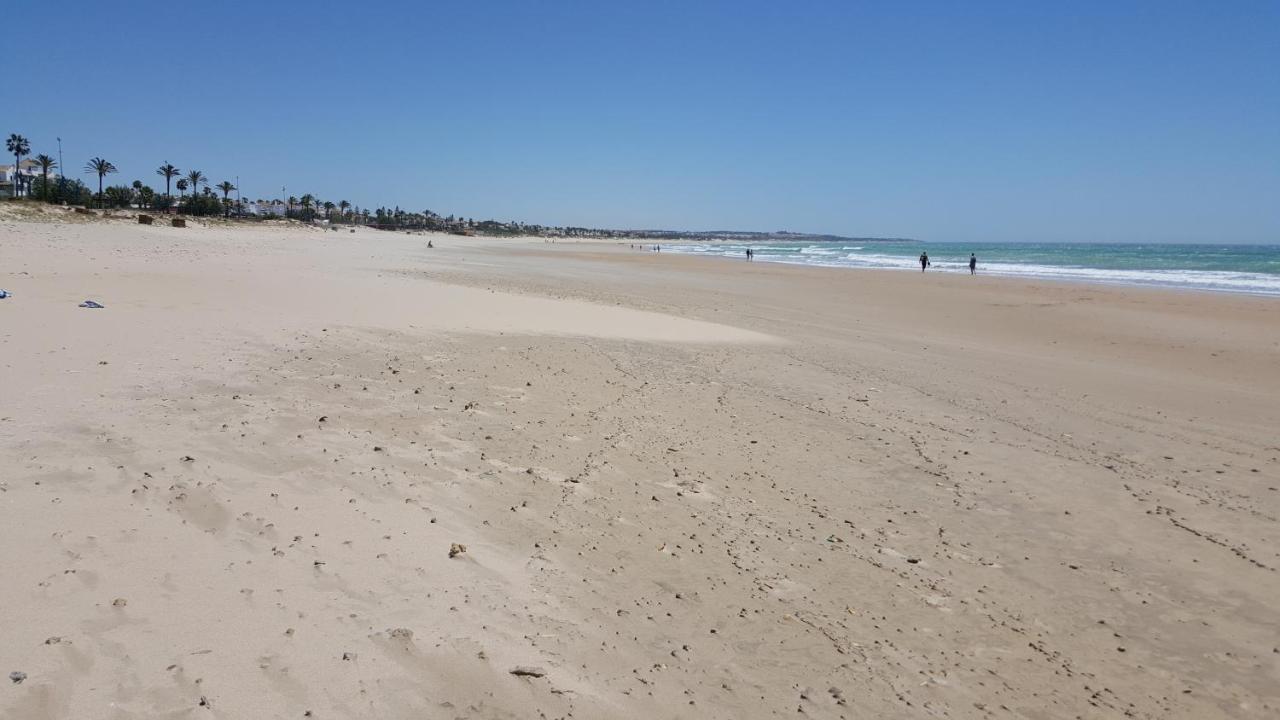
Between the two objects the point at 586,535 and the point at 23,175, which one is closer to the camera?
the point at 586,535

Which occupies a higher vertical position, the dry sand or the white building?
the white building

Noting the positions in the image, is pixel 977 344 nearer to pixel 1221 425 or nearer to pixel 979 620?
pixel 1221 425

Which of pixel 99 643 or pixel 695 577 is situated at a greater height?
pixel 99 643

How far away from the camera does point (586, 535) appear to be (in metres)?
4.97

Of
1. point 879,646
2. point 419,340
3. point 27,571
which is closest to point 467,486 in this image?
point 27,571

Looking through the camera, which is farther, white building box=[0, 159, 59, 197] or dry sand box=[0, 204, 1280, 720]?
white building box=[0, 159, 59, 197]

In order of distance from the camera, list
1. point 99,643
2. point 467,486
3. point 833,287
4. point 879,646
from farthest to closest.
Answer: point 833,287 < point 467,486 < point 879,646 < point 99,643

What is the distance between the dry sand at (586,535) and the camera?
3262 millimetres

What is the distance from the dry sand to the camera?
3.26 metres

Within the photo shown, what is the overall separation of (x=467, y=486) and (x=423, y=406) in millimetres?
2060

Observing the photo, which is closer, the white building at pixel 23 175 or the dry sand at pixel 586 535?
the dry sand at pixel 586 535

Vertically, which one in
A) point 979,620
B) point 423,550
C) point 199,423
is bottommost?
point 979,620

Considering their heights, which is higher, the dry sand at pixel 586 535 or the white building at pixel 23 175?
the white building at pixel 23 175

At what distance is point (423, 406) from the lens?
23.7 feet
